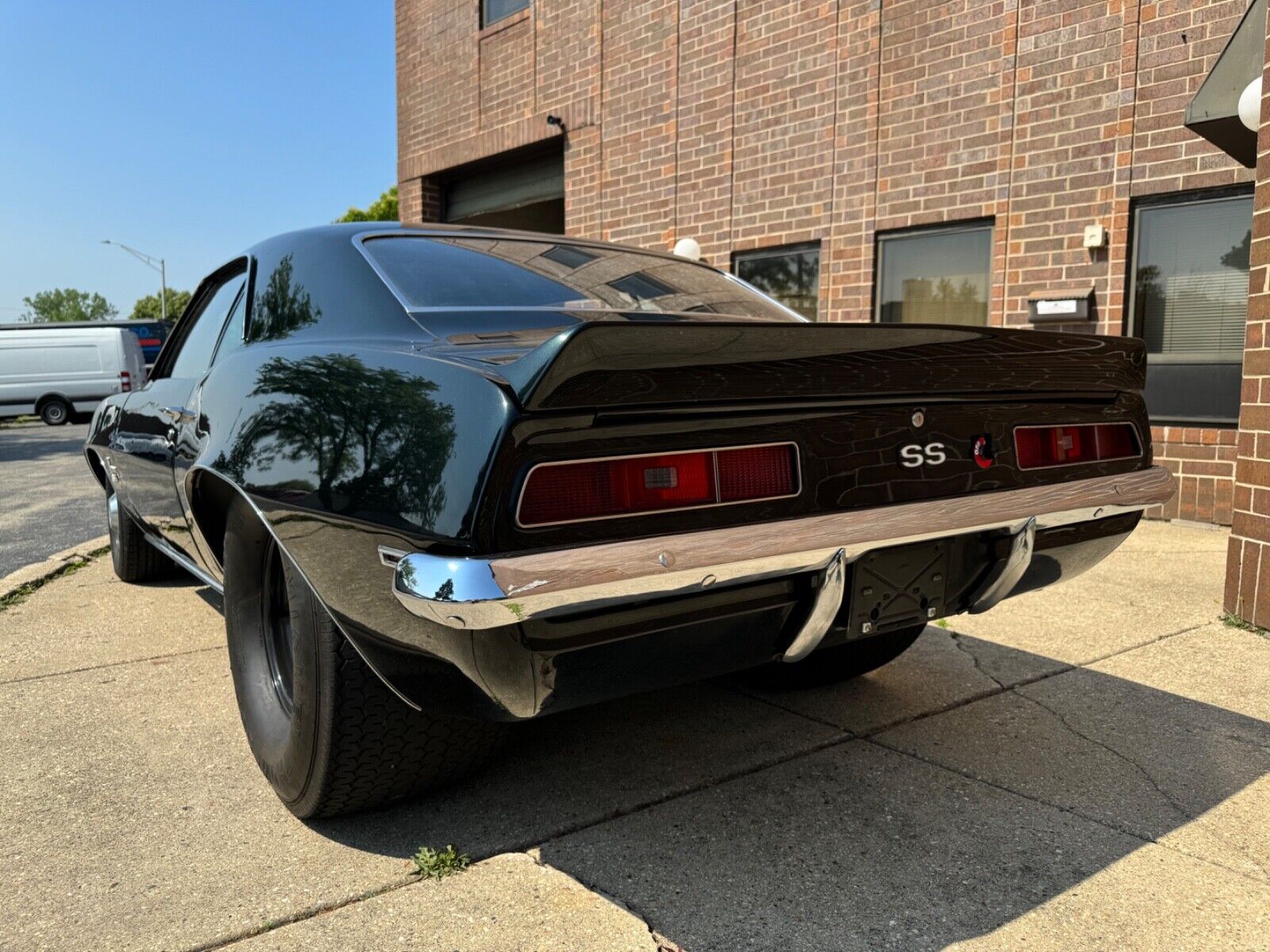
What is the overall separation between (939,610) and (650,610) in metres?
0.86

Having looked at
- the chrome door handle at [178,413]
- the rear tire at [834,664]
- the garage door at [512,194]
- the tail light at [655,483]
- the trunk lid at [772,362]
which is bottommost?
the rear tire at [834,664]

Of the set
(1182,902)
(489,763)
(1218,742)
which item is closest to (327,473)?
(489,763)

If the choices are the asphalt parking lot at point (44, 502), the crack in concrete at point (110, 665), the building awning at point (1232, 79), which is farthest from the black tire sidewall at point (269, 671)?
the building awning at point (1232, 79)

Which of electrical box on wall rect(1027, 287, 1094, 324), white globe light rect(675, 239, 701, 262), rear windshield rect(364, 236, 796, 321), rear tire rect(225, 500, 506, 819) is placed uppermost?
white globe light rect(675, 239, 701, 262)

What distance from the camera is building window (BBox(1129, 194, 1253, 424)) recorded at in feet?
21.7

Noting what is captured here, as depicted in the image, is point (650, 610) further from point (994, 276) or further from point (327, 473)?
point (994, 276)

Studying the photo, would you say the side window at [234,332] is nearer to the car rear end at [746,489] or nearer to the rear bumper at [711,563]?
the car rear end at [746,489]

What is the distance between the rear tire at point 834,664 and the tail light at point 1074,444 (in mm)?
916

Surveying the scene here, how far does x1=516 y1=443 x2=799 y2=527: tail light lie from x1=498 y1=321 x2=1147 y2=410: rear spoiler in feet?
0.35

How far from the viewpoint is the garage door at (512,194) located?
1242 cm

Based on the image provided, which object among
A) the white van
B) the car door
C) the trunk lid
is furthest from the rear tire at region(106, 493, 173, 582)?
the white van

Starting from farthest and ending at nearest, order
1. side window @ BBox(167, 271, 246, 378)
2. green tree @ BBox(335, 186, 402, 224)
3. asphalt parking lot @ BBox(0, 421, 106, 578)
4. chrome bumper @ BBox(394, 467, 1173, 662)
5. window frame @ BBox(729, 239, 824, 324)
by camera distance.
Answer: green tree @ BBox(335, 186, 402, 224) < window frame @ BBox(729, 239, 824, 324) < asphalt parking lot @ BBox(0, 421, 106, 578) < side window @ BBox(167, 271, 246, 378) < chrome bumper @ BBox(394, 467, 1173, 662)

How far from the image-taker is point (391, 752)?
2.19 meters

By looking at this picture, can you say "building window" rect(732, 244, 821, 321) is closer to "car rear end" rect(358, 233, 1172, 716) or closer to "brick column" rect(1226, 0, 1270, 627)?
"brick column" rect(1226, 0, 1270, 627)
